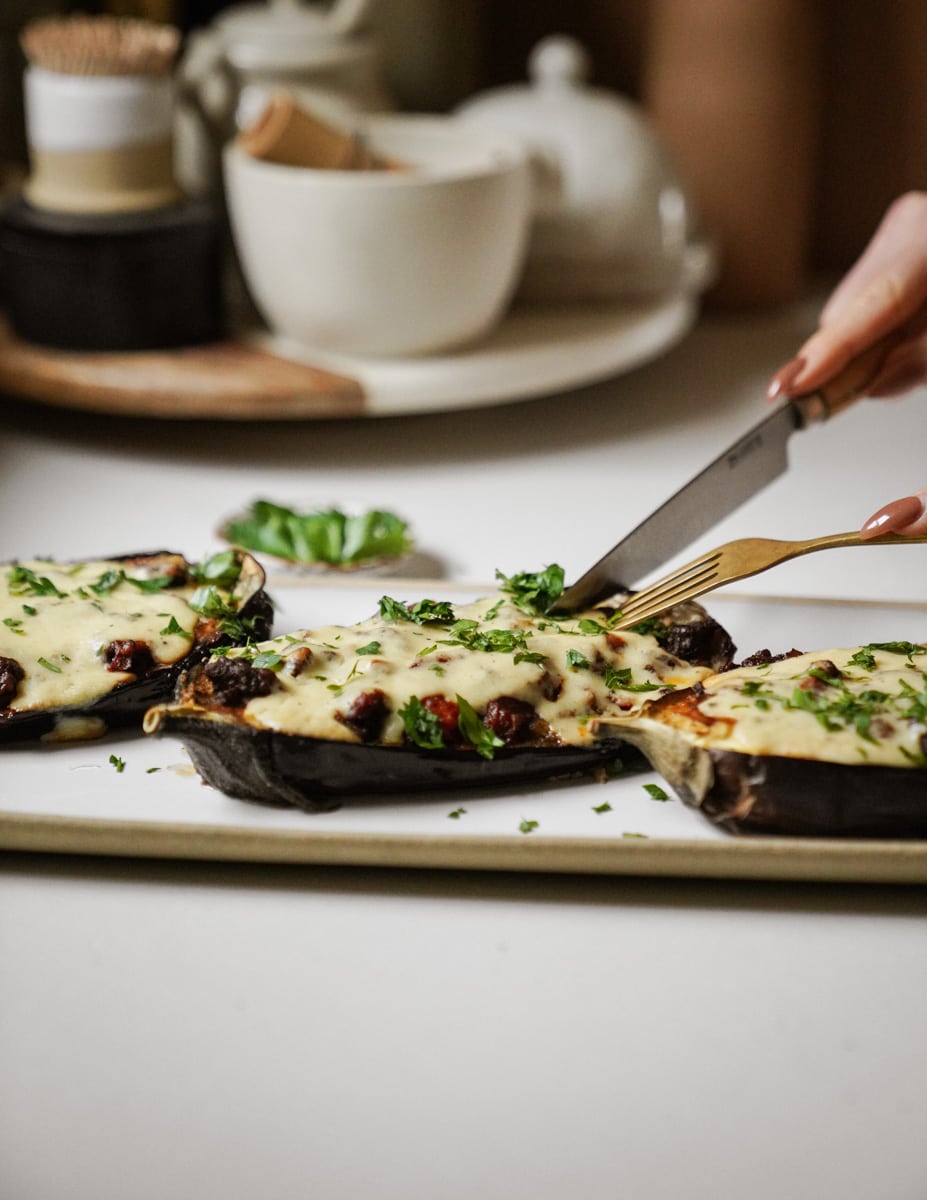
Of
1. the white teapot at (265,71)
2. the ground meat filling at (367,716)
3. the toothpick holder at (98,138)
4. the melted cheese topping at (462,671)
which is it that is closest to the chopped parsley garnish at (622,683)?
the melted cheese topping at (462,671)

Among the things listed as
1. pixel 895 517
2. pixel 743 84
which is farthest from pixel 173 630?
pixel 743 84

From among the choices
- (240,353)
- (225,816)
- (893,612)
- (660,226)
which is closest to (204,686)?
(225,816)

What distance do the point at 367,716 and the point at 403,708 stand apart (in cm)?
3

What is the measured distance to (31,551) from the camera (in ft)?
6.39

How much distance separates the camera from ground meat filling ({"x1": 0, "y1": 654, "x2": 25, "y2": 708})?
1264 millimetres

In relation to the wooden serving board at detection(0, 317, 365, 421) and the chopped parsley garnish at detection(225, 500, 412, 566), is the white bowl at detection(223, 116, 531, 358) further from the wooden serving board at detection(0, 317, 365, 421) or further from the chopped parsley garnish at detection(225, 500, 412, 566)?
the chopped parsley garnish at detection(225, 500, 412, 566)

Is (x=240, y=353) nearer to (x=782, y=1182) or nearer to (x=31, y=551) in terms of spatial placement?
Result: (x=31, y=551)

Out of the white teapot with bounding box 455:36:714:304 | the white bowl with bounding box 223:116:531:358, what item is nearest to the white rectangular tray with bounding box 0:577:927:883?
the white bowl with bounding box 223:116:531:358

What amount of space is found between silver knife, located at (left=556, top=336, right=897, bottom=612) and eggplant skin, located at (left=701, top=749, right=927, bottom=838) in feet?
1.15

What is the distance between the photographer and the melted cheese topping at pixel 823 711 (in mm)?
1121

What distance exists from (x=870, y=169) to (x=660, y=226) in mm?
841

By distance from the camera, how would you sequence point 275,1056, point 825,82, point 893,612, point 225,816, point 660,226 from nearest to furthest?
point 275,1056 < point 225,816 < point 893,612 < point 660,226 < point 825,82

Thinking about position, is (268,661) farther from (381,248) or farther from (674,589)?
(381,248)

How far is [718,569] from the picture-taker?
138 centimetres
